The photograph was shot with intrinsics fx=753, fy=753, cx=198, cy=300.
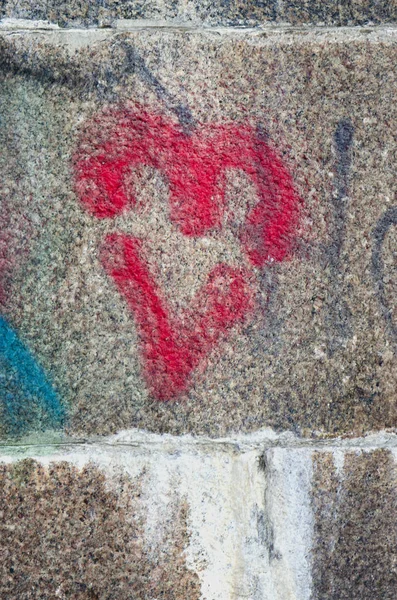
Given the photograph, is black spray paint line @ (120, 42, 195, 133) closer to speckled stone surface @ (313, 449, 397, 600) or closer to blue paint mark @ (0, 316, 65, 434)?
blue paint mark @ (0, 316, 65, 434)

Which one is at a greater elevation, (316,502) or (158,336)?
(158,336)

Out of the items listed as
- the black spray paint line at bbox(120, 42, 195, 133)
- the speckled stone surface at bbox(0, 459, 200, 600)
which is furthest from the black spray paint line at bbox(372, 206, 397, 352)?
the speckled stone surface at bbox(0, 459, 200, 600)

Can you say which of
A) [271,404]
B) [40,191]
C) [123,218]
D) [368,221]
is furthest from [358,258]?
[40,191]

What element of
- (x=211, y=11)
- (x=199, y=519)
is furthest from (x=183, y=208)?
(x=199, y=519)

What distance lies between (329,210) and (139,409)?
0.45 m

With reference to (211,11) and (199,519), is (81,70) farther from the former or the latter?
(199,519)

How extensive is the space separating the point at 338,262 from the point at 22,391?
0.56 meters

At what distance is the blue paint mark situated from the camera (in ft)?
3.95

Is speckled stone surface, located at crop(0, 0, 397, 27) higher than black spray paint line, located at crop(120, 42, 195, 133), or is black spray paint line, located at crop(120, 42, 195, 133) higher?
speckled stone surface, located at crop(0, 0, 397, 27)

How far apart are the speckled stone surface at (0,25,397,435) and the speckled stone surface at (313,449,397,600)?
0.27ft

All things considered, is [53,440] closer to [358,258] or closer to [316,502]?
[316,502]

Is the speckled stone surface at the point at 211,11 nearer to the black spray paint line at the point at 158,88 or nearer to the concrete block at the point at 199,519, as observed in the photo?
the black spray paint line at the point at 158,88

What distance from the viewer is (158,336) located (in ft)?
4.03

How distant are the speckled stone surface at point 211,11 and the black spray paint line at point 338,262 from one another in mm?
201
